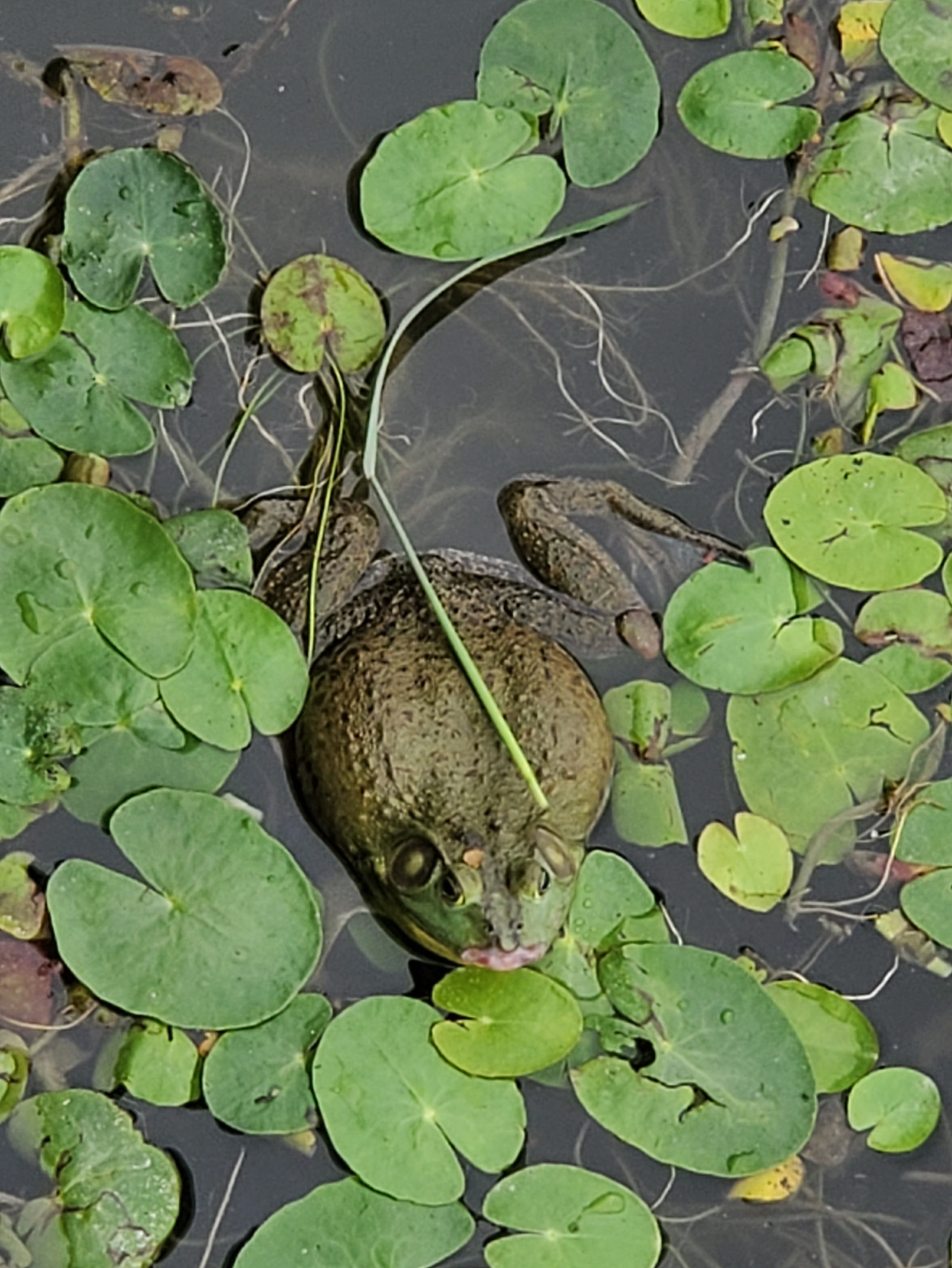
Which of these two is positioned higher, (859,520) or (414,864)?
(859,520)

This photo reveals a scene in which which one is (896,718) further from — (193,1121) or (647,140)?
(193,1121)

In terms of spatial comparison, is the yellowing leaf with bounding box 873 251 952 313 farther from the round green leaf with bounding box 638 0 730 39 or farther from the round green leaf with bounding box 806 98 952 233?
the round green leaf with bounding box 638 0 730 39

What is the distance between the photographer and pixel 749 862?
3490mm

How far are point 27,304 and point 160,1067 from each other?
5.34ft

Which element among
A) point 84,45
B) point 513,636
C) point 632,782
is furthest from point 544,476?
point 84,45

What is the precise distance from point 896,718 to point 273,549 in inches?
57.0

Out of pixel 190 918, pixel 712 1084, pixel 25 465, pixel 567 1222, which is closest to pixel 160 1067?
pixel 190 918

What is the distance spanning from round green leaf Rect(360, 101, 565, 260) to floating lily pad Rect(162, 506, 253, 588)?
30.7 inches

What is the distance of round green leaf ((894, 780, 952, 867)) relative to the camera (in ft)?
11.6

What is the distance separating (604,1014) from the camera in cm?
334

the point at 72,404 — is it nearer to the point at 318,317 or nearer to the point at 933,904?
the point at 318,317

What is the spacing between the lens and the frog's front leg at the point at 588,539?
11.8ft

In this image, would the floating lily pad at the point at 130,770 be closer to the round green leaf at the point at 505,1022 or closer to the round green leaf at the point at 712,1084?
the round green leaf at the point at 505,1022

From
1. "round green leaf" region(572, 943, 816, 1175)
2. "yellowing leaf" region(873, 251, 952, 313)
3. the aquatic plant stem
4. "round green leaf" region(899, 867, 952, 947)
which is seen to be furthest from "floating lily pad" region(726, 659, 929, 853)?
"yellowing leaf" region(873, 251, 952, 313)
